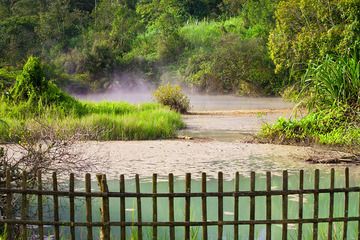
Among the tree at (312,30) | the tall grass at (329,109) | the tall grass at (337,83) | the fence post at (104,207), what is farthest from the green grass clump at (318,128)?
the fence post at (104,207)

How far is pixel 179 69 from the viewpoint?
38.5 m

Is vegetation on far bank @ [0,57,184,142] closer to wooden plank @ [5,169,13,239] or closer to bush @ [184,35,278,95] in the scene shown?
wooden plank @ [5,169,13,239]

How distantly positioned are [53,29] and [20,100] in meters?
27.5

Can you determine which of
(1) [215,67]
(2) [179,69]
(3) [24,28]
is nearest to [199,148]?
(1) [215,67]

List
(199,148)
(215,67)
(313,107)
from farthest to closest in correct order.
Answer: (215,67) < (313,107) < (199,148)

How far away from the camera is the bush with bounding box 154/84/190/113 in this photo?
23.4 metres

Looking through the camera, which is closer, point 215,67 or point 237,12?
point 215,67

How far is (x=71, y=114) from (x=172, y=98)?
288 inches

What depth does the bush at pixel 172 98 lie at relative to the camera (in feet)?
76.8

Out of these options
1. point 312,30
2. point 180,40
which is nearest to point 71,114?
point 312,30

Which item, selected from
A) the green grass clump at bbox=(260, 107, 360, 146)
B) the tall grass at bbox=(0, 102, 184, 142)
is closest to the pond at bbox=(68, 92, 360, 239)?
the green grass clump at bbox=(260, 107, 360, 146)

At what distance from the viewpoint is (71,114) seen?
55.2ft

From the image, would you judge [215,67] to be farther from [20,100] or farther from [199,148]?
[199,148]

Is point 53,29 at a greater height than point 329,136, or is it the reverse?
point 53,29
